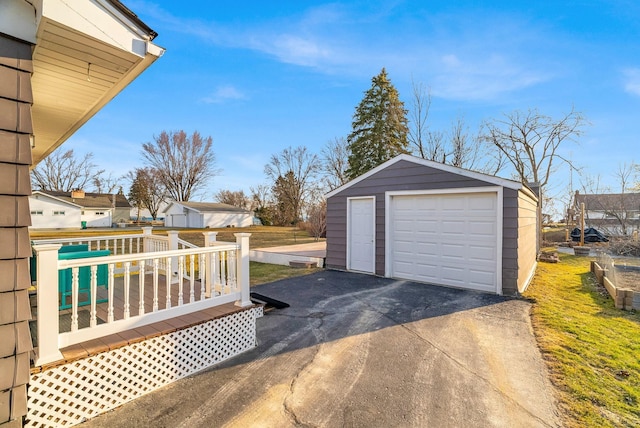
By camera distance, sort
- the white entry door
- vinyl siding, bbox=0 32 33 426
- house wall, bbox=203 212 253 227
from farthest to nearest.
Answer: house wall, bbox=203 212 253 227 → the white entry door → vinyl siding, bbox=0 32 33 426

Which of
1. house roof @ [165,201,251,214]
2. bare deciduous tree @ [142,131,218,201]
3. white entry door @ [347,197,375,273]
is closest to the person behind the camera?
white entry door @ [347,197,375,273]

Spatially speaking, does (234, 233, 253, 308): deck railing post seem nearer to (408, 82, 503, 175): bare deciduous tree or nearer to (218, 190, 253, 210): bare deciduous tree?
(408, 82, 503, 175): bare deciduous tree

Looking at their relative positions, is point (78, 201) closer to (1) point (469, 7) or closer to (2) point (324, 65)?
(2) point (324, 65)

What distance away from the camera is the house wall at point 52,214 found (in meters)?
27.0

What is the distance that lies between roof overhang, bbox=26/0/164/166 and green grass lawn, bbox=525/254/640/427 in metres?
4.63

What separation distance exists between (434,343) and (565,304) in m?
3.43

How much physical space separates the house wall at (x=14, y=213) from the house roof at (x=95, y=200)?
35553mm

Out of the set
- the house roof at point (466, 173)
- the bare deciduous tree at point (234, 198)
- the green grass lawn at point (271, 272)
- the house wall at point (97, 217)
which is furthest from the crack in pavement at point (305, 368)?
the house wall at point (97, 217)

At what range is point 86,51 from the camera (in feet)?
7.55

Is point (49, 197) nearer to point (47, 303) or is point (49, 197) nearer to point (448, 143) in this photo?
point (47, 303)

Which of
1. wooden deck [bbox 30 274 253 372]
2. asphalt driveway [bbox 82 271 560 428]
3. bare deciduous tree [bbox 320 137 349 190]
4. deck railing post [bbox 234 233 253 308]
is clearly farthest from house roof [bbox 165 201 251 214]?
deck railing post [bbox 234 233 253 308]

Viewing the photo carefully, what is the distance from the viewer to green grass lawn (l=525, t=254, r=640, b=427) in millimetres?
2428

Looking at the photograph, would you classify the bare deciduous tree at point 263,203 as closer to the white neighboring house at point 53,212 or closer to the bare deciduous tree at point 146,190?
the bare deciduous tree at point 146,190

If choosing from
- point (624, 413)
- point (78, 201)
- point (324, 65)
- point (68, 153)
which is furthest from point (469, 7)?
point (68, 153)
